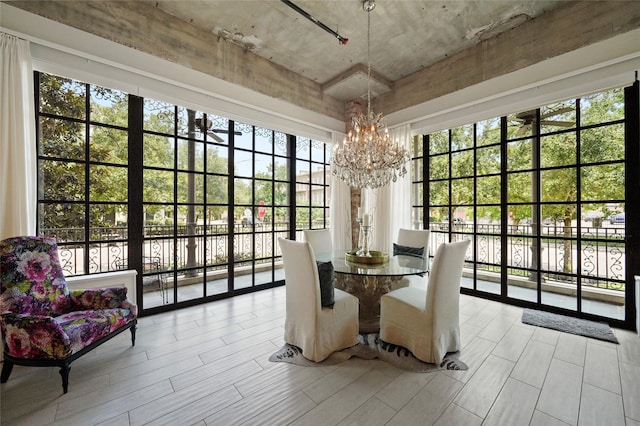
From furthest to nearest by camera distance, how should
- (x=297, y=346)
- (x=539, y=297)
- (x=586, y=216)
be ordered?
(x=539, y=297), (x=586, y=216), (x=297, y=346)

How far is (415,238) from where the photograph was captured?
345 cm

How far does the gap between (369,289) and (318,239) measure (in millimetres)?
1037

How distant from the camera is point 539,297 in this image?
3.21 m

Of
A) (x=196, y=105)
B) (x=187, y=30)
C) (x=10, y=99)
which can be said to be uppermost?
(x=187, y=30)

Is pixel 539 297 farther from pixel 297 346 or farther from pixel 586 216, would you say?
pixel 297 346

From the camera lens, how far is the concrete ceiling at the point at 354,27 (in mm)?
2848

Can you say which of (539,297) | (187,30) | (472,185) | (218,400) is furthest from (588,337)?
(187,30)

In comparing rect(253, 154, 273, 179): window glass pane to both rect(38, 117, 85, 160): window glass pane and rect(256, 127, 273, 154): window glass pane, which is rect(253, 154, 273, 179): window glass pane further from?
rect(38, 117, 85, 160): window glass pane

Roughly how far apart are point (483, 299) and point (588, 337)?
117cm

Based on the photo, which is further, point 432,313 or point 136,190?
point 136,190

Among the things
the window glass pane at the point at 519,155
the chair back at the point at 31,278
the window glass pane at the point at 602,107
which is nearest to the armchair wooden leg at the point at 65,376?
the chair back at the point at 31,278

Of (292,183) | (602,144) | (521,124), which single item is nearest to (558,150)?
(602,144)

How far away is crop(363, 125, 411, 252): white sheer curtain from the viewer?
4234 mm

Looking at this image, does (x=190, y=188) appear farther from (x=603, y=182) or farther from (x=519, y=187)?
(x=603, y=182)
